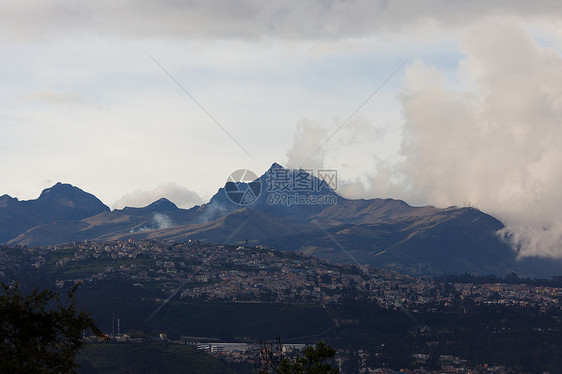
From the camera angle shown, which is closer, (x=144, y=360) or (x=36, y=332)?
(x=36, y=332)

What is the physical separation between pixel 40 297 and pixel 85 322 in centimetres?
398

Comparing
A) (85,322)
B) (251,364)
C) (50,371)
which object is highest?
(85,322)

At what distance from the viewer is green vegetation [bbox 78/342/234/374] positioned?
173 m

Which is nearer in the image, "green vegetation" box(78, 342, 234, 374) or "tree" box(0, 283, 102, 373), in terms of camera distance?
"tree" box(0, 283, 102, 373)

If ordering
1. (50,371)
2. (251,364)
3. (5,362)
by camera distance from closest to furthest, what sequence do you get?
(5,362) < (50,371) < (251,364)

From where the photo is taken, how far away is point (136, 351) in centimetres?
18725

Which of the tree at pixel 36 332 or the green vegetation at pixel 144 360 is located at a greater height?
the tree at pixel 36 332

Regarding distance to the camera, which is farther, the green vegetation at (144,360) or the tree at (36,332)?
the green vegetation at (144,360)

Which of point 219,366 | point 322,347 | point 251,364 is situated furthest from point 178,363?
point 322,347

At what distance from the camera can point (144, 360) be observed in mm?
181125

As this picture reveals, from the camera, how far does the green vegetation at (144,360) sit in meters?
173

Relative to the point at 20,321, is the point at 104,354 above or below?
below

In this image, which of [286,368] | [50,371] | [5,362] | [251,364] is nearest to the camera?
[5,362]

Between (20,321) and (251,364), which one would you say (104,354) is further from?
(20,321)
